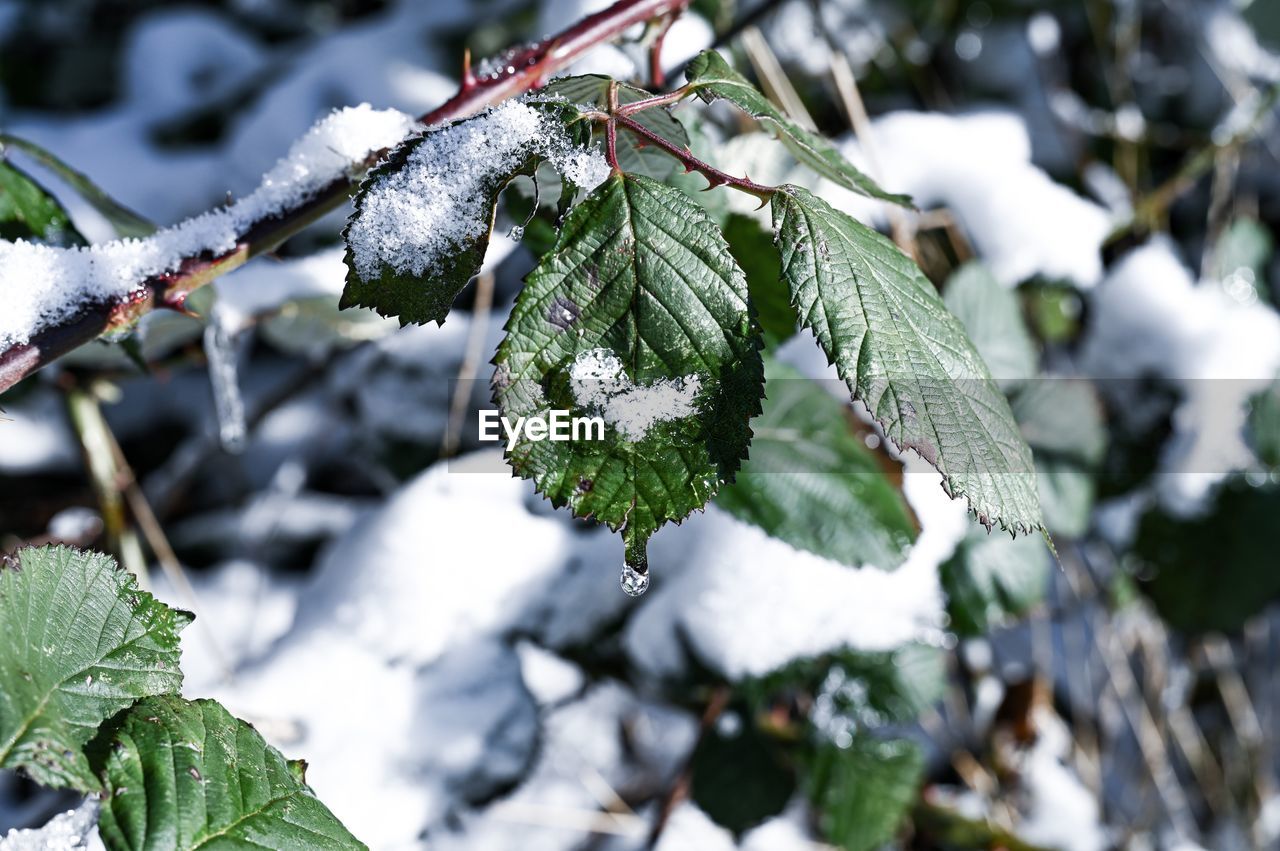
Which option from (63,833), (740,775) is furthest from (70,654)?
(740,775)

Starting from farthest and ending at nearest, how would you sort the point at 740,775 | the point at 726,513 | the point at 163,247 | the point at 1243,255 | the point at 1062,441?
the point at 1243,255 → the point at 1062,441 → the point at 740,775 → the point at 726,513 → the point at 163,247

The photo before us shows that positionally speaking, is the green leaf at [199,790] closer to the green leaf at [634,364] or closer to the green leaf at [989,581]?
the green leaf at [634,364]

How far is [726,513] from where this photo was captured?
89 centimetres

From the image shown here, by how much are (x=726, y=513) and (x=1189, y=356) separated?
76cm

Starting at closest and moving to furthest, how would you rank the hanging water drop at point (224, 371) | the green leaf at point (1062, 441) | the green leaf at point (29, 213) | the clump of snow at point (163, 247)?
the clump of snow at point (163, 247), the green leaf at point (29, 213), the hanging water drop at point (224, 371), the green leaf at point (1062, 441)

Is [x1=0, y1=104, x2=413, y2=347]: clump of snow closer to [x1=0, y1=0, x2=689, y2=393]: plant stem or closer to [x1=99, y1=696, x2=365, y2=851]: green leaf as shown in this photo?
[x1=0, y1=0, x2=689, y2=393]: plant stem

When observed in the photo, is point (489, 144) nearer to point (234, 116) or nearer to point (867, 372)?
point (867, 372)

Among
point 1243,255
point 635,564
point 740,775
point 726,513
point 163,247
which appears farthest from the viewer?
point 1243,255

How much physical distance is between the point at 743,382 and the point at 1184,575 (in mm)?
1031

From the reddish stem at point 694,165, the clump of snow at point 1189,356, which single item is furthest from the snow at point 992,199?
the reddish stem at point 694,165

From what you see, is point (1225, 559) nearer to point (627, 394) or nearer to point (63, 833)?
point (627, 394)

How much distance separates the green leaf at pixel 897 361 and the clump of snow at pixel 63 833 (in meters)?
0.45

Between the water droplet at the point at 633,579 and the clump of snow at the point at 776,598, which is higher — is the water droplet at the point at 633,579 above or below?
above

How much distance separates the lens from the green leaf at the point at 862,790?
1.04m
